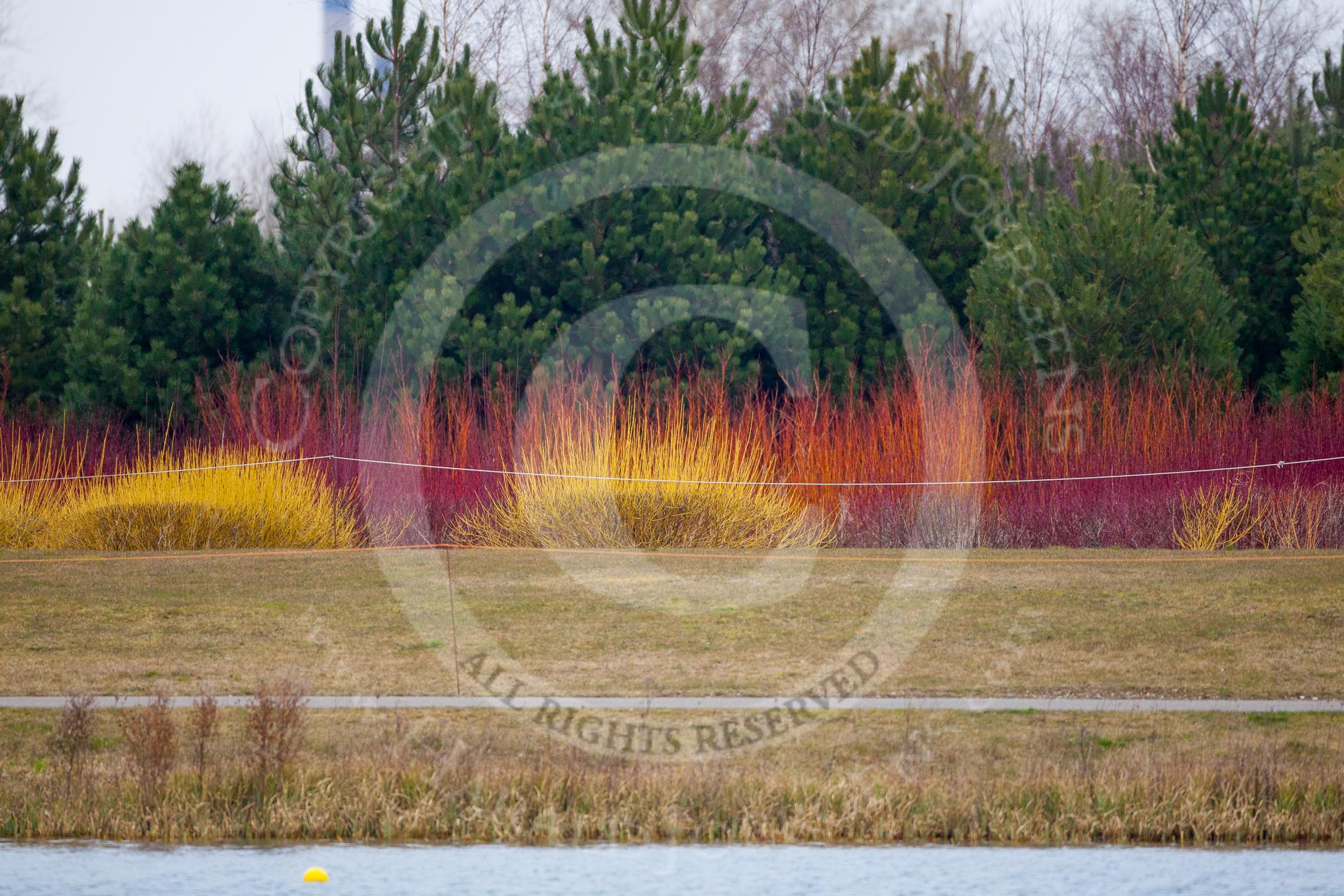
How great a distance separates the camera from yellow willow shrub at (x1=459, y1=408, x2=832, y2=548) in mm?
12656

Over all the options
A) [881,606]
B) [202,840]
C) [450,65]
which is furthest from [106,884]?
[450,65]

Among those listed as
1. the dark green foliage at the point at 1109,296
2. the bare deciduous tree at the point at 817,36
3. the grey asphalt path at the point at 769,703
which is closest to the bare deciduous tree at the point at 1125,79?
the bare deciduous tree at the point at 817,36

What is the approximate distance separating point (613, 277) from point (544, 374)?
342 cm

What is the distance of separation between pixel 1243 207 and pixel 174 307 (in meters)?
12.3

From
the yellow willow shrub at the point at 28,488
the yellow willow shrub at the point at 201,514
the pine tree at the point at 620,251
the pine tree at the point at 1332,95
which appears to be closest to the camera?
the yellow willow shrub at the point at 201,514

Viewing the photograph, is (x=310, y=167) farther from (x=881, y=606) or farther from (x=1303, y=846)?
(x=1303, y=846)

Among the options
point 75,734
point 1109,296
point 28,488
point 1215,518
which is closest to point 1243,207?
point 1109,296

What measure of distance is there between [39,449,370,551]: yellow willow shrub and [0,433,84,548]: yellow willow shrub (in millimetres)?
198

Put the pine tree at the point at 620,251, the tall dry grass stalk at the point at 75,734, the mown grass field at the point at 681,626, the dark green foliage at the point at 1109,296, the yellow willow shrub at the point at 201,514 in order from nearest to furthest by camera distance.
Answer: the tall dry grass stalk at the point at 75,734
the mown grass field at the point at 681,626
the yellow willow shrub at the point at 201,514
the dark green foliage at the point at 1109,296
the pine tree at the point at 620,251

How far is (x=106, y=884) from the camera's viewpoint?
198 inches

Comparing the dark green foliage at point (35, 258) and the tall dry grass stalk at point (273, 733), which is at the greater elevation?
the dark green foliage at point (35, 258)

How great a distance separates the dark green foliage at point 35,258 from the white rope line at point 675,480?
557 cm

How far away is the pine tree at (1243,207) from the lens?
59.6ft

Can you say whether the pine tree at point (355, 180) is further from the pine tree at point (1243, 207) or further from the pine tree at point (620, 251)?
the pine tree at point (1243, 207)
